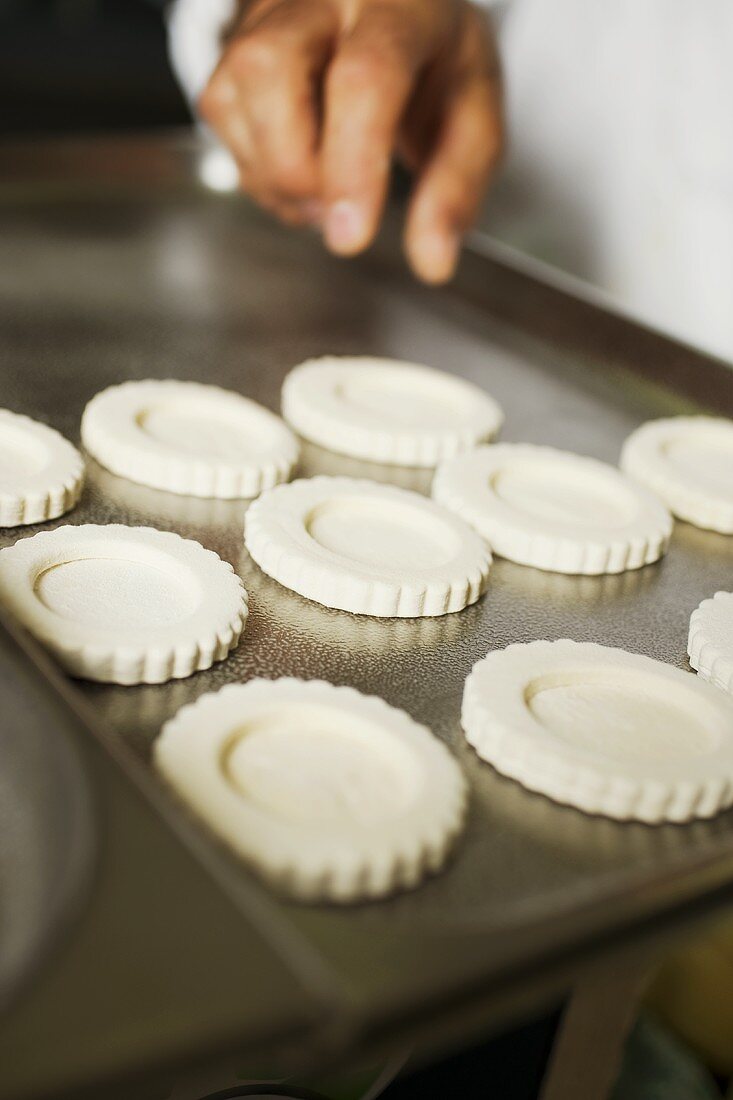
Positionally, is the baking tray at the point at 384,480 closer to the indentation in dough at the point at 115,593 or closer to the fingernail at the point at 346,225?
the indentation in dough at the point at 115,593

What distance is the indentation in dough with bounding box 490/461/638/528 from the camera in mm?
1508

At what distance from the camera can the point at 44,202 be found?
2270 mm

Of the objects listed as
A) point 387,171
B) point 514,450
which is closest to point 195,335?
point 387,171

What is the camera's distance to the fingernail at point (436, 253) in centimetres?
182

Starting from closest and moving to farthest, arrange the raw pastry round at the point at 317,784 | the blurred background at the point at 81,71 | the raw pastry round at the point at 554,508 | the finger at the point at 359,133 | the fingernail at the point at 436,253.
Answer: the raw pastry round at the point at 317,784
the raw pastry round at the point at 554,508
the finger at the point at 359,133
the fingernail at the point at 436,253
the blurred background at the point at 81,71

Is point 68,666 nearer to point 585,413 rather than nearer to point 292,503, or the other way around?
point 292,503

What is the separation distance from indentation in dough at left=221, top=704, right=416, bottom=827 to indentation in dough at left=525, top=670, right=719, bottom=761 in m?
0.18

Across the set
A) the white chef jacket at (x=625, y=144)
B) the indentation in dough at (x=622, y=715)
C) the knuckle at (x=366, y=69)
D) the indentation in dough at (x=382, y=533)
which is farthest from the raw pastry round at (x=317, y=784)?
the white chef jacket at (x=625, y=144)

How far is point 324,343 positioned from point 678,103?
855 mm

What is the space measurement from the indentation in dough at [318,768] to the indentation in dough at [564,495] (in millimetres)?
A: 548

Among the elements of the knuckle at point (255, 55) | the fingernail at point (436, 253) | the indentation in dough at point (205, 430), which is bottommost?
the indentation in dough at point (205, 430)

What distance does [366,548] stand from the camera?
4.42ft

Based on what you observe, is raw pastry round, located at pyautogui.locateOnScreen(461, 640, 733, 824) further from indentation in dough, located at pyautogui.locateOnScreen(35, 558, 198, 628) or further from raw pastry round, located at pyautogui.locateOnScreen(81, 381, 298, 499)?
raw pastry round, located at pyautogui.locateOnScreen(81, 381, 298, 499)

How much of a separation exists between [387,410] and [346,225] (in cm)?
27
